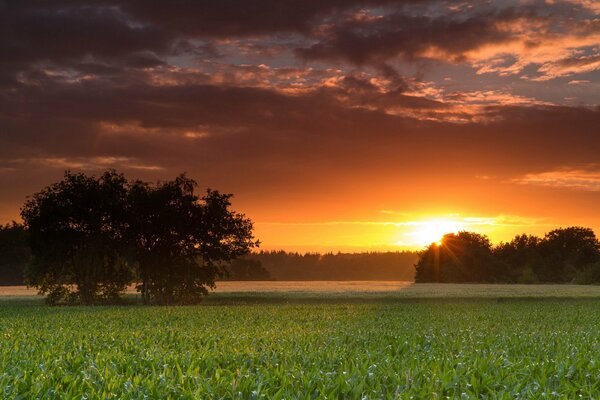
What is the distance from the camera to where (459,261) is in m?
120

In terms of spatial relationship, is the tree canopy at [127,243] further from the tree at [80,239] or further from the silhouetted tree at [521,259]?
the silhouetted tree at [521,259]

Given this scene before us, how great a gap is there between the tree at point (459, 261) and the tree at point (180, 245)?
72.2 m

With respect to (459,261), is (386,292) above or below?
below

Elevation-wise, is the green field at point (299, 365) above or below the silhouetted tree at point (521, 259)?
below

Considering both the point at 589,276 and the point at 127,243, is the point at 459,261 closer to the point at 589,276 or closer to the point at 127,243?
the point at 589,276

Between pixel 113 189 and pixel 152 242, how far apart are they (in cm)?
534

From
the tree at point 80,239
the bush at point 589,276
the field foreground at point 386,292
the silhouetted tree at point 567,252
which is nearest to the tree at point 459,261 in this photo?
the silhouetted tree at point 567,252

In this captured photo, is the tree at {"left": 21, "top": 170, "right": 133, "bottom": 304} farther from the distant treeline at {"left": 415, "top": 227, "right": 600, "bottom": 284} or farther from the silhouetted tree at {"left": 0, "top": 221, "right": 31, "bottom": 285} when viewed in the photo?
the distant treeline at {"left": 415, "top": 227, "right": 600, "bottom": 284}

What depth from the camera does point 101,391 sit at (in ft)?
33.2

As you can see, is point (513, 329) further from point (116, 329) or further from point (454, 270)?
point (454, 270)

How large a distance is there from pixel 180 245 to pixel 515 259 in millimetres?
87428

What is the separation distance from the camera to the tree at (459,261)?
118 m

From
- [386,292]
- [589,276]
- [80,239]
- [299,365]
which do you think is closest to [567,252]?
[589,276]

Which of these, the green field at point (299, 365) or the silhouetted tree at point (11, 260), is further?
the silhouetted tree at point (11, 260)
